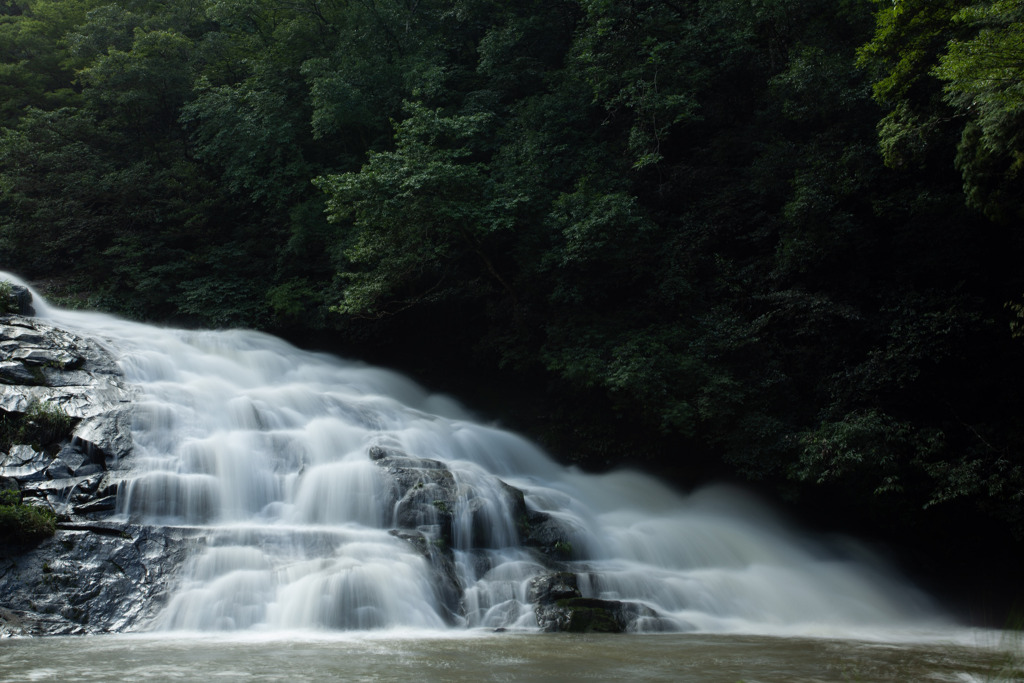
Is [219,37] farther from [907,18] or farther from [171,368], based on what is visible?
[907,18]

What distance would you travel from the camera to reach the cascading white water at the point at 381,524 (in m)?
7.60

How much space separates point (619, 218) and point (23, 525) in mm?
9700

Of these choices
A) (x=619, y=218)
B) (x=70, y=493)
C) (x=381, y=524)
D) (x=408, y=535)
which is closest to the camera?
(x=70, y=493)

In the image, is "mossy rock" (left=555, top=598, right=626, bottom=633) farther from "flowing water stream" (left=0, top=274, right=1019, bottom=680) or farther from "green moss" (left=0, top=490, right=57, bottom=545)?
"green moss" (left=0, top=490, right=57, bottom=545)

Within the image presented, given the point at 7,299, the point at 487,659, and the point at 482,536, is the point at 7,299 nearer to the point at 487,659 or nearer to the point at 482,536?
the point at 482,536

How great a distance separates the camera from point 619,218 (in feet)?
41.9

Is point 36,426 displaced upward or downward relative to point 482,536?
upward

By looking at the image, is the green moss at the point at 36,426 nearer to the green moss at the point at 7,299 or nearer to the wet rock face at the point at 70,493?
the wet rock face at the point at 70,493

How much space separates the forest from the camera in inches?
Result: 424

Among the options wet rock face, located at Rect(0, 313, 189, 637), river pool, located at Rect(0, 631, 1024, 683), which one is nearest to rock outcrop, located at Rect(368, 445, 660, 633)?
river pool, located at Rect(0, 631, 1024, 683)

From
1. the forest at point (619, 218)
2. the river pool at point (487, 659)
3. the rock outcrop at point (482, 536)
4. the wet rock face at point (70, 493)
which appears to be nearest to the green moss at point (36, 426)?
the wet rock face at point (70, 493)

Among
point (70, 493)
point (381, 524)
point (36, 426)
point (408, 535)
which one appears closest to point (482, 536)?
point (408, 535)

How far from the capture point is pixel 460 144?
16578mm

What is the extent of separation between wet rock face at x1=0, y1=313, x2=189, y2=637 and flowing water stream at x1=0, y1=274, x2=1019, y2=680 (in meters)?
0.29
